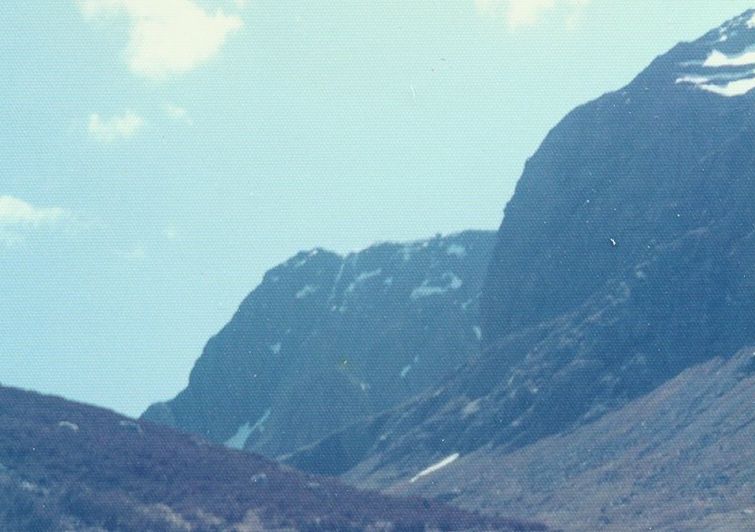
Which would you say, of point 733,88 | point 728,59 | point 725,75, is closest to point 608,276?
point 733,88

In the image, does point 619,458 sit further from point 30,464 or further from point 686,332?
point 30,464

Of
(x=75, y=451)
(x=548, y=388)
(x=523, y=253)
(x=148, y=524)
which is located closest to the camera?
(x=148, y=524)

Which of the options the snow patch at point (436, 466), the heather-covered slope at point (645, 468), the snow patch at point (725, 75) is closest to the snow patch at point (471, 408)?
the snow patch at point (436, 466)

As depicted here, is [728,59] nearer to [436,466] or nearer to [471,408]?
[471,408]

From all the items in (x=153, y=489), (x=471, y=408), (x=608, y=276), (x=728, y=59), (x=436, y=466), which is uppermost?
(x=728, y=59)

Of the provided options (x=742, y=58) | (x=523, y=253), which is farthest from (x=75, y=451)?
(x=742, y=58)

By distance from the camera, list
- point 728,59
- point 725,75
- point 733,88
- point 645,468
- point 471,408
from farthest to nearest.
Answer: point 728,59 < point 725,75 < point 733,88 < point 471,408 < point 645,468
